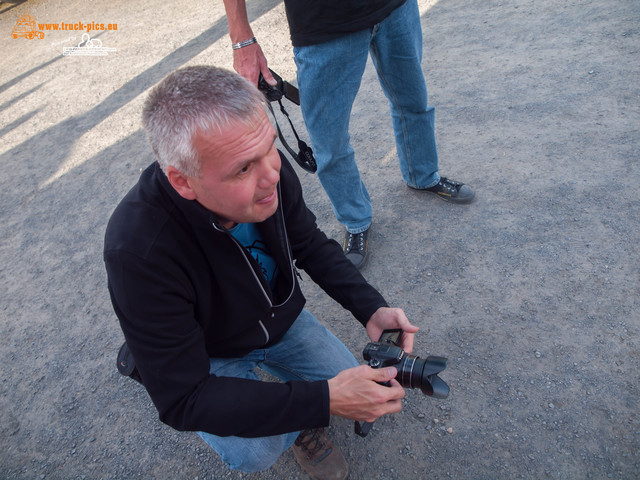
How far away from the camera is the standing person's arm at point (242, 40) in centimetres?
248

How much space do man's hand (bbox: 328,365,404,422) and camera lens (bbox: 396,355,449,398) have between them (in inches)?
1.8

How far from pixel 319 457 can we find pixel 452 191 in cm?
193

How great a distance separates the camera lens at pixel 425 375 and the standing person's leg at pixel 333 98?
1419mm

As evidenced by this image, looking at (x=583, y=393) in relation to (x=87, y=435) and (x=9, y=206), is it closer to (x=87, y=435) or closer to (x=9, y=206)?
(x=87, y=435)

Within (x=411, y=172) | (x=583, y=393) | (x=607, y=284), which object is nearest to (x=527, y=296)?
(x=607, y=284)

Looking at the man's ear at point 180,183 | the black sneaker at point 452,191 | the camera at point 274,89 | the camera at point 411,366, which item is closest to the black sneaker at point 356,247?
the black sneaker at point 452,191

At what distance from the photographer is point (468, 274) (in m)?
2.80

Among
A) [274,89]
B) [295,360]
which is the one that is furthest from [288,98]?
[295,360]

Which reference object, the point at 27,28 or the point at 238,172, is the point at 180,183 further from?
the point at 27,28

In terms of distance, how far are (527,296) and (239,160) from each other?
1.86 meters

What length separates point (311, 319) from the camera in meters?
2.27

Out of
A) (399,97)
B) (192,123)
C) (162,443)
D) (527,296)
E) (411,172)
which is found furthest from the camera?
(411,172)

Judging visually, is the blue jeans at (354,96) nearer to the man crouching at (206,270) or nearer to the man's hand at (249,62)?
the man's hand at (249,62)

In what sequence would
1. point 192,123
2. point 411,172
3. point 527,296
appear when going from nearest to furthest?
point 192,123, point 527,296, point 411,172
